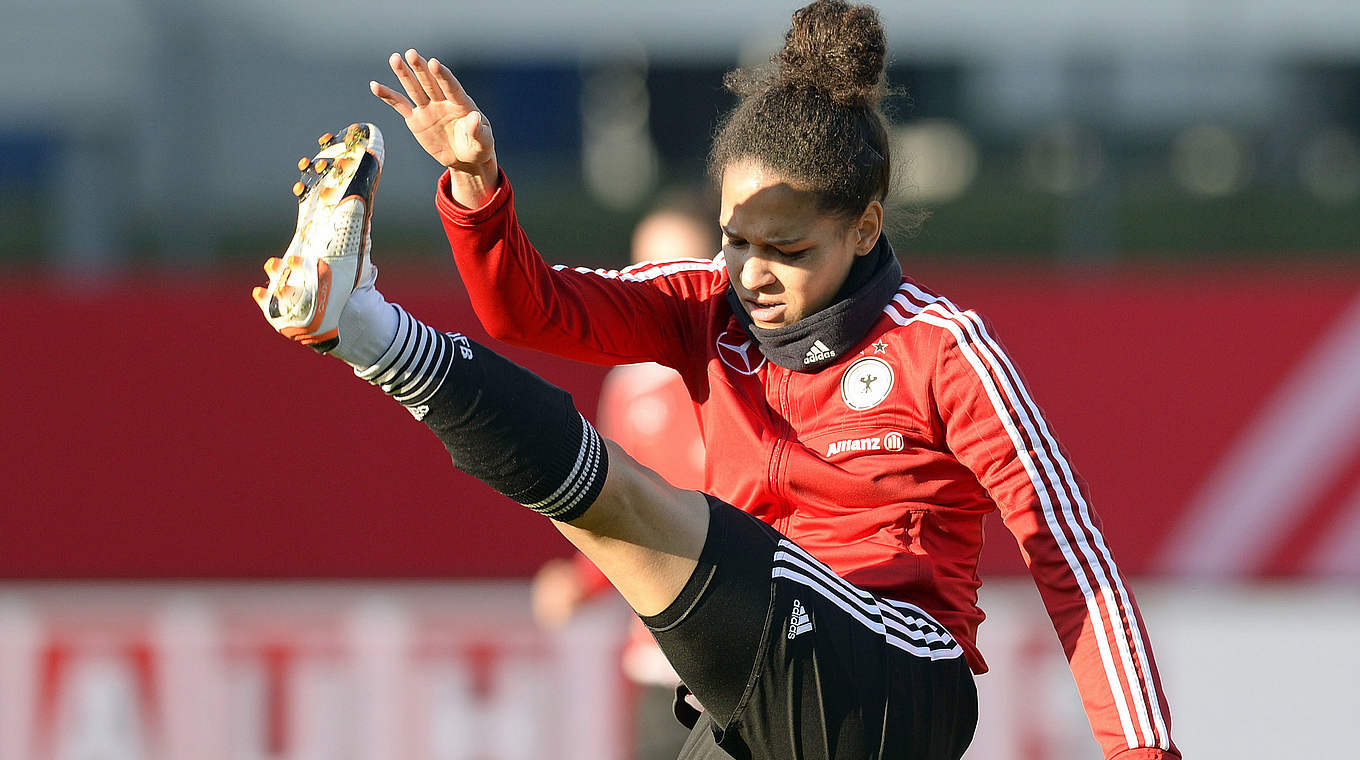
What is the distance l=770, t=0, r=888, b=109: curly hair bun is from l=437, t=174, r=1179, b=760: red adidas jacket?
0.31m

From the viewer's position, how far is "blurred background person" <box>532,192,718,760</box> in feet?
11.1

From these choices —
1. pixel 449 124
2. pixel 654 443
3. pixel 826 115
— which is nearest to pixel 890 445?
pixel 826 115

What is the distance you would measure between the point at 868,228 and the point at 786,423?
301mm

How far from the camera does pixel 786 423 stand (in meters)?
2.26

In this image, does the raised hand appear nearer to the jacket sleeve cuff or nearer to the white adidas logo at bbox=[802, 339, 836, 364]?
the jacket sleeve cuff

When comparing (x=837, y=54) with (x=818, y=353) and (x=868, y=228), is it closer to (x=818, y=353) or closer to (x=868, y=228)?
(x=868, y=228)

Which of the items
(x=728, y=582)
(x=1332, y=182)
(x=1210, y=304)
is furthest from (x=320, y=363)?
(x=1332, y=182)

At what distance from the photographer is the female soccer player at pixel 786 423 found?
72.6 inches

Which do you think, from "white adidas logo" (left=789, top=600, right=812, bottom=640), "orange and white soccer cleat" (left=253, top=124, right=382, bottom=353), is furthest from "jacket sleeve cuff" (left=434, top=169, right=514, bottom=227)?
"white adidas logo" (left=789, top=600, right=812, bottom=640)

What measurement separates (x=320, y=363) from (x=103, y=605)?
976 millimetres

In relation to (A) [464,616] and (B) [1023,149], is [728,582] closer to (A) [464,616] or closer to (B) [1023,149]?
(A) [464,616]

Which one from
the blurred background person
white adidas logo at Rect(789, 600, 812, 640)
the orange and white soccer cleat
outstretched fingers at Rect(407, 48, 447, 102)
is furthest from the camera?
A: the blurred background person

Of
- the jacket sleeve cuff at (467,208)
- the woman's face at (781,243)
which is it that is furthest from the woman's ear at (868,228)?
the jacket sleeve cuff at (467,208)

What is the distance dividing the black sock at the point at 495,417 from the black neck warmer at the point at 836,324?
18.2 inches
